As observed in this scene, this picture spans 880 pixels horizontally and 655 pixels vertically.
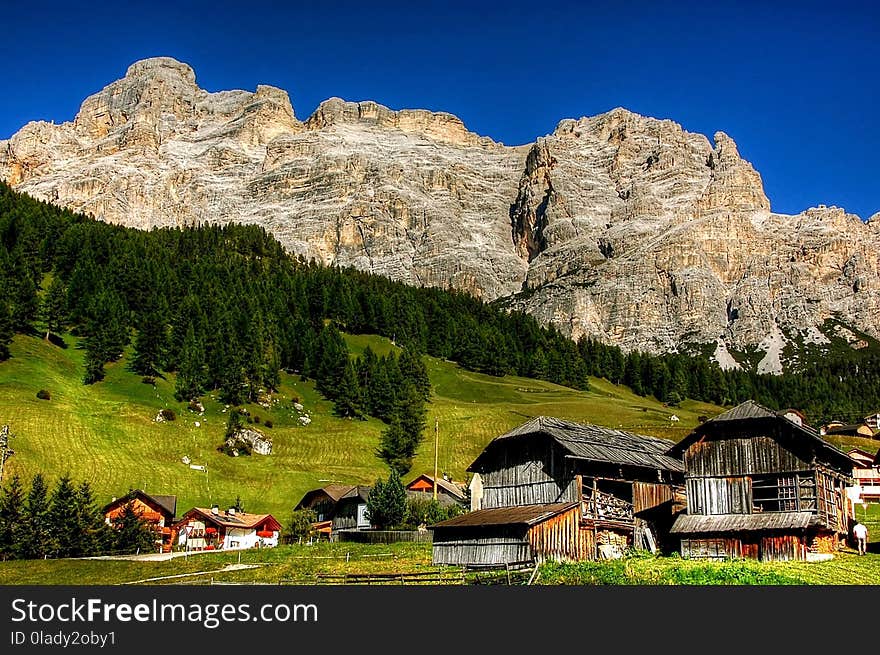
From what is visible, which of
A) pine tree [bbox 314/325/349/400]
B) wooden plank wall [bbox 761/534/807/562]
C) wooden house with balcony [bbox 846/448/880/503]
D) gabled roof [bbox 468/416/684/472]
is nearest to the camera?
wooden plank wall [bbox 761/534/807/562]

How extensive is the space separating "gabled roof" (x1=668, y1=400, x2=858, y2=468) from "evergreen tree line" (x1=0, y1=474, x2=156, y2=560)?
4559cm

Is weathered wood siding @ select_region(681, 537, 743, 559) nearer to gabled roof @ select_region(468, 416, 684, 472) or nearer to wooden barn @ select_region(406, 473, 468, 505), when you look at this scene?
gabled roof @ select_region(468, 416, 684, 472)

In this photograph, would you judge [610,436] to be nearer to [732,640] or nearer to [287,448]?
[732,640]

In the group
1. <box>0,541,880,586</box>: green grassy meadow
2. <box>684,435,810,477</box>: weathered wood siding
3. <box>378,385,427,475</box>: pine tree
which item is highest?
<box>378,385,427,475</box>: pine tree

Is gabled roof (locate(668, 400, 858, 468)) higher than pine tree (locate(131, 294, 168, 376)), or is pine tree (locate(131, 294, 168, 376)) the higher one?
pine tree (locate(131, 294, 168, 376))

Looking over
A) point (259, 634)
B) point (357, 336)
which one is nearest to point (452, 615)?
point (259, 634)

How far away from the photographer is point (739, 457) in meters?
51.0

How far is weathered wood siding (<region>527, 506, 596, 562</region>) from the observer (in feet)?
160

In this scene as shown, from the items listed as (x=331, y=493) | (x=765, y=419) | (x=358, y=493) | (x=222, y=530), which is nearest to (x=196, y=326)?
(x=331, y=493)

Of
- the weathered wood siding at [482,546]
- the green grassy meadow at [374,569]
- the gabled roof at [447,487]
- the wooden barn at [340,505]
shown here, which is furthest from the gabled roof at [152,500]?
the weathered wood siding at [482,546]

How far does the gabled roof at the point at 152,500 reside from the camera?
81.2 metres

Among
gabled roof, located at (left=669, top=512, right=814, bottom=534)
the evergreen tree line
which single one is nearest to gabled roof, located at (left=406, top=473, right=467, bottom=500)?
the evergreen tree line

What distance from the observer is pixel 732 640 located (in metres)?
24.2

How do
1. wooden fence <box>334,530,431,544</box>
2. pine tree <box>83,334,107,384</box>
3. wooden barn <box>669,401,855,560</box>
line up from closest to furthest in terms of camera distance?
wooden barn <box>669,401,855,560</box> → wooden fence <box>334,530,431,544</box> → pine tree <box>83,334,107,384</box>
